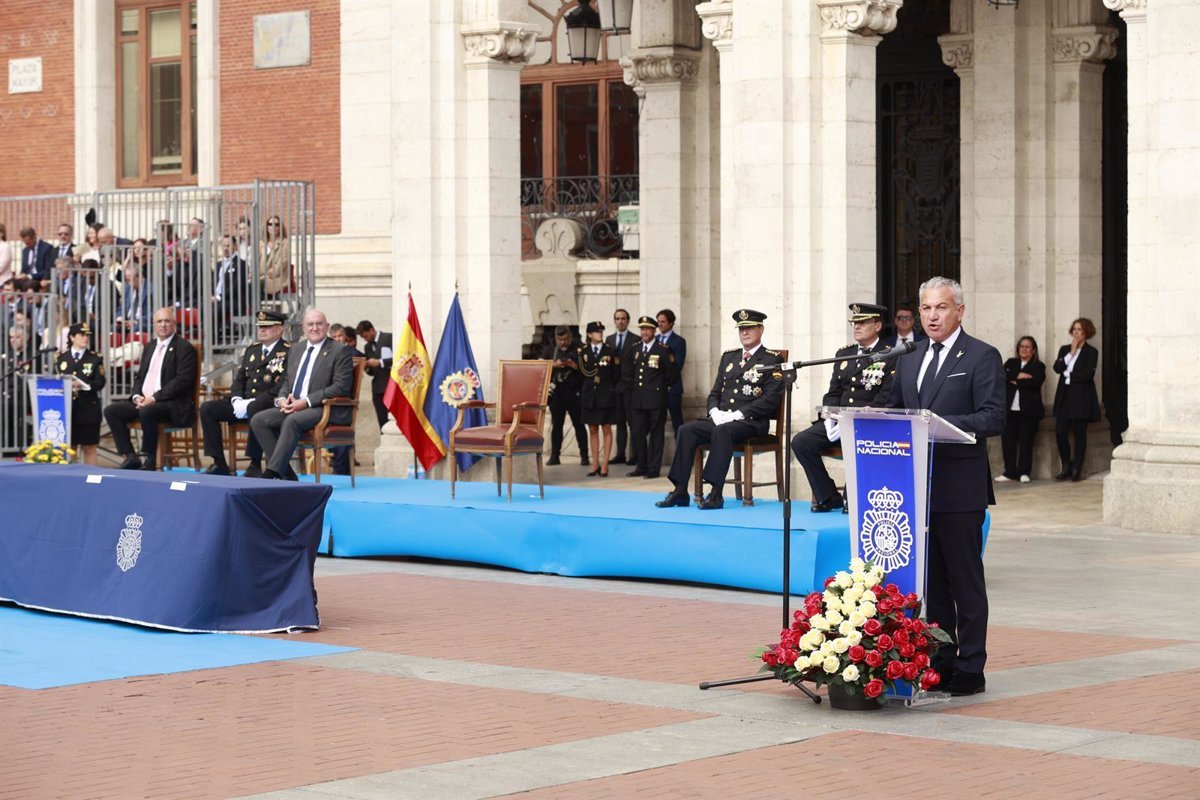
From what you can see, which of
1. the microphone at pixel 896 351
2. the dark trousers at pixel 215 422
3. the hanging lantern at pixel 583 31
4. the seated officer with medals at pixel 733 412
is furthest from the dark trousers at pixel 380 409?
the microphone at pixel 896 351

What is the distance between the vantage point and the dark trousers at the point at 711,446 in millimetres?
12961

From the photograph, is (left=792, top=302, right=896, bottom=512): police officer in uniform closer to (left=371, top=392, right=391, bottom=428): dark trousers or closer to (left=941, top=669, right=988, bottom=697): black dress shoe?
(left=941, top=669, right=988, bottom=697): black dress shoe

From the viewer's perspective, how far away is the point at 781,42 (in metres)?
16.0

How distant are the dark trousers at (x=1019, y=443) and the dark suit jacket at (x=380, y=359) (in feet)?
20.2

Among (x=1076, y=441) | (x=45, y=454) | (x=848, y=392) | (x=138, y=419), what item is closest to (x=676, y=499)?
(x=848, y=392)

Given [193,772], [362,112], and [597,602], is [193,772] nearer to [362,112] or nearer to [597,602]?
[597,602]

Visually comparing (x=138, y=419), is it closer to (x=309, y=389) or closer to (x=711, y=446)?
(x=309, y=389)

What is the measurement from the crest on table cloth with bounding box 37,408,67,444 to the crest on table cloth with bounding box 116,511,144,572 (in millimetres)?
6939

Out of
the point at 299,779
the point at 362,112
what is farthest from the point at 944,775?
the point at 362,112

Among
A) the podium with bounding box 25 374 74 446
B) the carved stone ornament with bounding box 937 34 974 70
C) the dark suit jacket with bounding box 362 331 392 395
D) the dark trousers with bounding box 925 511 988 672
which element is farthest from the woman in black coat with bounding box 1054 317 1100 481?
the dark trousers with bounding box 925 511 988 672

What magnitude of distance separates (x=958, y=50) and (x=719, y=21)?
3.44 m

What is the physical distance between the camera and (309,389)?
15727 mm

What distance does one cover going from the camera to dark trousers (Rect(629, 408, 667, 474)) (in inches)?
750

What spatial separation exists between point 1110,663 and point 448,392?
332 inches
